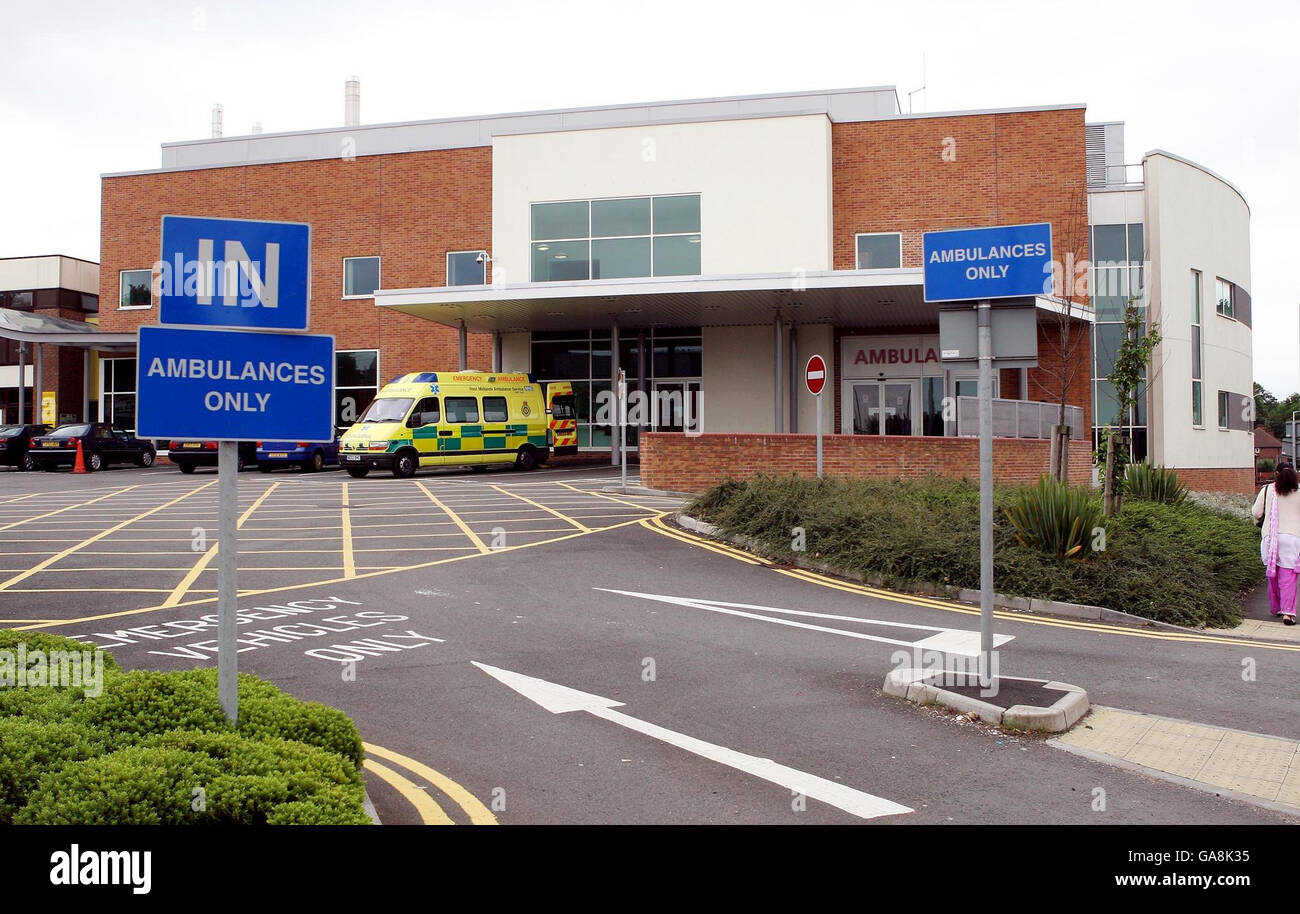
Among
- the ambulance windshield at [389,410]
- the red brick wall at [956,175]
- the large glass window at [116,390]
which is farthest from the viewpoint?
the large glass window at [116,390]

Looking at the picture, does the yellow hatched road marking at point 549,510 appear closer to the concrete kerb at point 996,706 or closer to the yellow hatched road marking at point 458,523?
the yellow hatched road marking at point 458,523

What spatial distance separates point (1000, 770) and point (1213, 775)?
1.11 metres

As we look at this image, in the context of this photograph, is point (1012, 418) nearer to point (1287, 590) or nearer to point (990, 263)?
point (1287, 590)

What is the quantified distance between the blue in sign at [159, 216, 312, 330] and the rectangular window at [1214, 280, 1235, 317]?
113ft

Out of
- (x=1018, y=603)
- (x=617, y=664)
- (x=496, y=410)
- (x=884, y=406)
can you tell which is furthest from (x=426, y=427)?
(x=617, y=664)

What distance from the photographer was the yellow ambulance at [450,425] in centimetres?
2594

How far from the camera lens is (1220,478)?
33.6m

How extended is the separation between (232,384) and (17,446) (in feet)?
112

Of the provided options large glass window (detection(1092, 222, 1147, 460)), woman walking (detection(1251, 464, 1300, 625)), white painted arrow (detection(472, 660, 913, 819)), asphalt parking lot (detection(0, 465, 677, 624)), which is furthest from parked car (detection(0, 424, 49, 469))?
woman walking (detection(1251, 464, 1300, 625))

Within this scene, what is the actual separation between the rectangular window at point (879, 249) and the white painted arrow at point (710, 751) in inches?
1018

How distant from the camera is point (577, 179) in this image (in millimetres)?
31734

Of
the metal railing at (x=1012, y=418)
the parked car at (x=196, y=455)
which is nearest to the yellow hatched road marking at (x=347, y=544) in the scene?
the parked car at (x=196, y=455)

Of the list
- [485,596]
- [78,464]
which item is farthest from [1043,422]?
[78,464]
